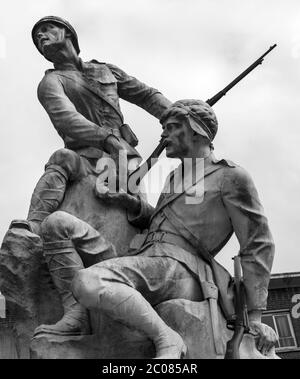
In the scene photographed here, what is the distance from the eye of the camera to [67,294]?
5797 millimetres

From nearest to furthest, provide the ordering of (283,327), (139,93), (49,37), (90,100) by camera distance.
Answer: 1. (90,100)
2. (49,37)
3. (139,93)
4. (283,327)

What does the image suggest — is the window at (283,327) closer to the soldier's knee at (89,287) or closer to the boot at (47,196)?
the boot at (47,196)

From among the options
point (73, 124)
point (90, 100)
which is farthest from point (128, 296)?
point (90, 100)

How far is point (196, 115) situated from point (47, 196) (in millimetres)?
1645

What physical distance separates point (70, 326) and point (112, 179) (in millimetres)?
1781

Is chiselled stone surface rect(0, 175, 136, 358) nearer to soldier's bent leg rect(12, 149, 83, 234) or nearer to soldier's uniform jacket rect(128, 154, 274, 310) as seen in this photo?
soldier's bent leg rect(12, 149, 83, 234)

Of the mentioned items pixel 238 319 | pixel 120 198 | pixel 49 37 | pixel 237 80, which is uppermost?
pixel 237 80

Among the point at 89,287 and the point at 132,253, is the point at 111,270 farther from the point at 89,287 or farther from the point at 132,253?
the point at 132,253

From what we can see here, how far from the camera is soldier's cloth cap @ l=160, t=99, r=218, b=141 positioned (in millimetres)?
6375

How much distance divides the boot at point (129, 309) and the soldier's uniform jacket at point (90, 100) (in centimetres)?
226

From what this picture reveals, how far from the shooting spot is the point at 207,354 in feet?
17.4

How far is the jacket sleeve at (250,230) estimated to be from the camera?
579 cm

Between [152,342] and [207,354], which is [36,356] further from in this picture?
[207,354]
